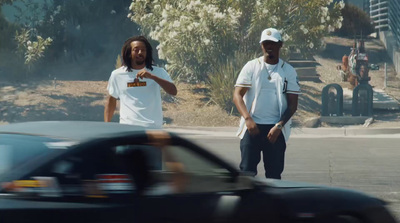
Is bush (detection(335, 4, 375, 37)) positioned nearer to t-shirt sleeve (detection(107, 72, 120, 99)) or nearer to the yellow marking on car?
t-shirt sleeve (detection(107, 72, 120, 99))

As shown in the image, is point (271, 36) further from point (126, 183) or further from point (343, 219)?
point (126, 183)

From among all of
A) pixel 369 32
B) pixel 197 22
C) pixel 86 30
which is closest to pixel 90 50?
pixel 86 30

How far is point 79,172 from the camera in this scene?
4305 mm

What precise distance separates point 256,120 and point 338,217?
2.62 m

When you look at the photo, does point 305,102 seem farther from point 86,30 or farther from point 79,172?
point 79,172

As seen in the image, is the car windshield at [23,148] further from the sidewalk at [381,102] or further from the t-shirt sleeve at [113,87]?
the sidewalk at [381,102]

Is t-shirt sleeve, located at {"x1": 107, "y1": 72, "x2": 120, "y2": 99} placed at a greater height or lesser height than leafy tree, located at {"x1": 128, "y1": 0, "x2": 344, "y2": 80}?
lesser

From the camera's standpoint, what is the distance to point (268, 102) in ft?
26.0

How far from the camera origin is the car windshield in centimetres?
429

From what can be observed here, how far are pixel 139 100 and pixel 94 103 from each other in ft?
50.9

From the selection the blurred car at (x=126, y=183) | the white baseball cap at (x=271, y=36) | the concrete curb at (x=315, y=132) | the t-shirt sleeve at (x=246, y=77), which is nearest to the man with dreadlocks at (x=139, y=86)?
the t-shirt sleeve at (x=246, y=77)

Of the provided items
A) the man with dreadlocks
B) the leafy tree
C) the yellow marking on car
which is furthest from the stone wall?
the yellow marking on car

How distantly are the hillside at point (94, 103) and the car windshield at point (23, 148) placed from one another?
16527mm

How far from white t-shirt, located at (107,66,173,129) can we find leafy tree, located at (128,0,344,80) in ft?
48.1
